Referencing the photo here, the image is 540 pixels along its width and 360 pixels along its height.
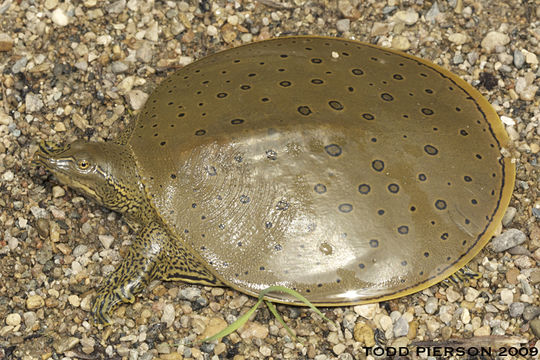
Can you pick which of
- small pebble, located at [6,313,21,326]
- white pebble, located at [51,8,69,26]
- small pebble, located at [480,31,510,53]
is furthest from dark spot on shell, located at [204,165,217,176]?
small pebble, located at [480,31,510,53]

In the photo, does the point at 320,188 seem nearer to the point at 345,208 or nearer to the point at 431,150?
the point at 345,208

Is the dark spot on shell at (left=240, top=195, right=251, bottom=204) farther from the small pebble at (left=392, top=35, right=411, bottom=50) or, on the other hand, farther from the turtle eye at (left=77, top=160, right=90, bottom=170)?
the small pebble at (left=392, top=35, right=411, bottom=50)

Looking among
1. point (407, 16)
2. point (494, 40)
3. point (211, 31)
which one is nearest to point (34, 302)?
point (211, 31)

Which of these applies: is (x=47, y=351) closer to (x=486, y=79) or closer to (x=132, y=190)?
(x=132, y=190)

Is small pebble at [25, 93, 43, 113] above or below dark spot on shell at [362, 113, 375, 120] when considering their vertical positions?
below

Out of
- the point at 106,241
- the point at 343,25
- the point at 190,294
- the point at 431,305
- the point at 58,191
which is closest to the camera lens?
the point at 431,305

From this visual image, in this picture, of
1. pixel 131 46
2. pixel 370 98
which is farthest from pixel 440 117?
pixel 131 46

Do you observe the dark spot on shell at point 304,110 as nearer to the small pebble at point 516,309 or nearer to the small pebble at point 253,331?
the small pebble at point 253,331
